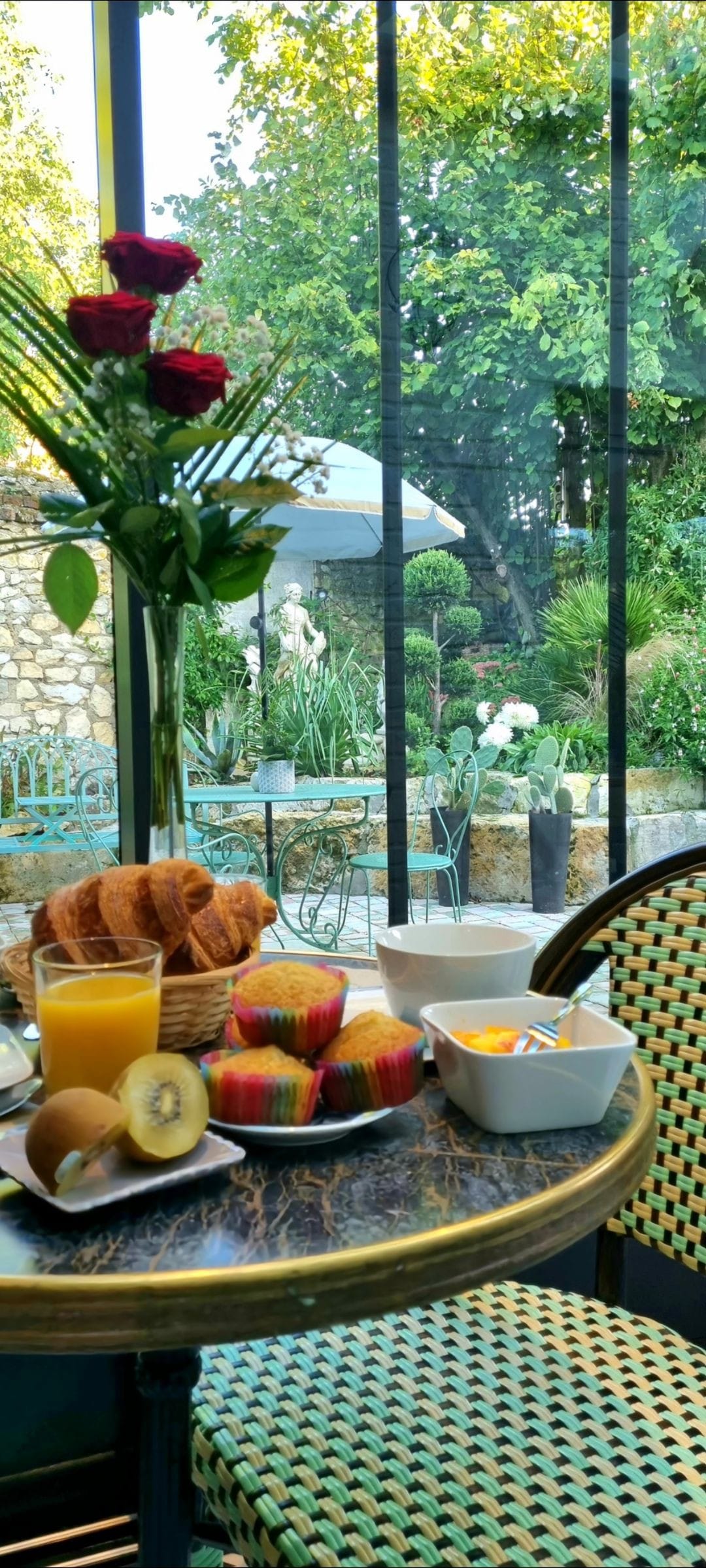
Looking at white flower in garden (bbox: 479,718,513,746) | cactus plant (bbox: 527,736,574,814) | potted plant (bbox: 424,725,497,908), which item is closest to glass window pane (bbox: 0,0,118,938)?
potted plant (bbox: 424,725,497,908)

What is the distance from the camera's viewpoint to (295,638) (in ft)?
7.45

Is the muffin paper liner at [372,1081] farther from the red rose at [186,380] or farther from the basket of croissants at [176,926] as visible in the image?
the red rose at [186,380]

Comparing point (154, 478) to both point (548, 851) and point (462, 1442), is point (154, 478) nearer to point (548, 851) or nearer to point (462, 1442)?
point (462, 1442)

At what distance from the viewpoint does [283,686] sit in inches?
90.2

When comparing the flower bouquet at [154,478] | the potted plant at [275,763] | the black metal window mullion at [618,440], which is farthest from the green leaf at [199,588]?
the black metal window mullion at [618,440]

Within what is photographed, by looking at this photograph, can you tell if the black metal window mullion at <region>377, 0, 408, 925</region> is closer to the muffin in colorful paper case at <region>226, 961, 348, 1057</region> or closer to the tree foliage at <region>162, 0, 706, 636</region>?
the tree foliage at <region>162, 0, 706, 636</region>

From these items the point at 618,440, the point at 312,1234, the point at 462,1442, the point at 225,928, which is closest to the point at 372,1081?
the point at 312,1234

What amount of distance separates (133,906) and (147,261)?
631 millimetres

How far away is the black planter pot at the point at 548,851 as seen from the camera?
243 cm

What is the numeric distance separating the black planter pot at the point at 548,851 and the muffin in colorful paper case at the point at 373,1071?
172 cm

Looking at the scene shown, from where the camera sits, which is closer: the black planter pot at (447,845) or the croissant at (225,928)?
the croissant at (225,928)

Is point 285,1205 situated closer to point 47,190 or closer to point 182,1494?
point 182,1494

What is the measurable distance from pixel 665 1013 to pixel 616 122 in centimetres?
201

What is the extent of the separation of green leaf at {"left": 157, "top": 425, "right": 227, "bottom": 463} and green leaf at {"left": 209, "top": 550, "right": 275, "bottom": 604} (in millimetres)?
105
